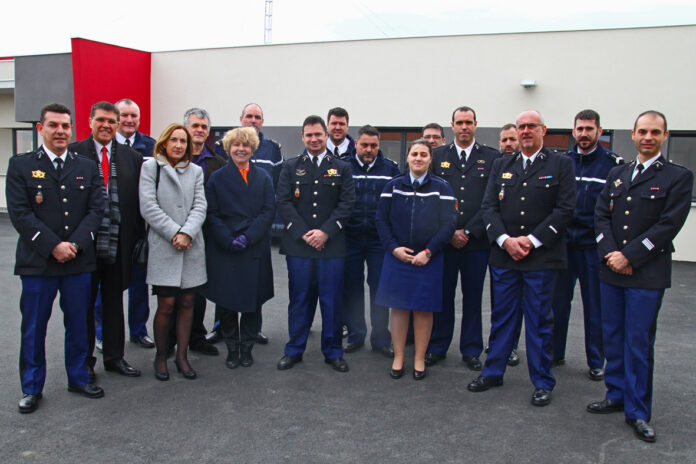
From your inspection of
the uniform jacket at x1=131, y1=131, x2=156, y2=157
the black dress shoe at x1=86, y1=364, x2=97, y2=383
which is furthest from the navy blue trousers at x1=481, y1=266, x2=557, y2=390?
the uniform jacket at x1=131, y1=131, x2=156, y2=157

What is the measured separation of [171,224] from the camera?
3988 millimetres

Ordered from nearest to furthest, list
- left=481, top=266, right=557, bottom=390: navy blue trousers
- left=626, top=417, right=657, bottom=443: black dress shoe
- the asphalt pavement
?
the asphalt pavement → left=626, top=417, right=657, bottom=443: black dress shoe → left=481, top=266, right=557, bottom=390: navy blue trousers

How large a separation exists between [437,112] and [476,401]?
8883 mm

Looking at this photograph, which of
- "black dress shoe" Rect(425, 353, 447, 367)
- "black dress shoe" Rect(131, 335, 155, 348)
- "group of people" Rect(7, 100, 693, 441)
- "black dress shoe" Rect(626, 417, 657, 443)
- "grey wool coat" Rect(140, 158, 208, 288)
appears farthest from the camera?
"black dress shoe" Rect(131, 335, 155, 348)

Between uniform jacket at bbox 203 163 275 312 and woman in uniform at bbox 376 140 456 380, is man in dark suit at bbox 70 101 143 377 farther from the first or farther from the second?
woman in uniform at bbox 376 140 456 380

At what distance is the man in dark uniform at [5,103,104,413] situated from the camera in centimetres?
348

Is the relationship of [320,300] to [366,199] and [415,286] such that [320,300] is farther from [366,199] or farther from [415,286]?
[366,199]

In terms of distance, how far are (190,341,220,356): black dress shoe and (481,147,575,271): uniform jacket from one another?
8.21 ft

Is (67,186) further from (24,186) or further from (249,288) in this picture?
(249,288)

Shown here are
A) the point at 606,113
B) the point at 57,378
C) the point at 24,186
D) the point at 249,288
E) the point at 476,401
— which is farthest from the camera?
the point at 606,113

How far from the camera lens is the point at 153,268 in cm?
404

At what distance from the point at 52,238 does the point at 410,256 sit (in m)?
2.48

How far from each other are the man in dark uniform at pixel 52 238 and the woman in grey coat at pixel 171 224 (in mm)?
381

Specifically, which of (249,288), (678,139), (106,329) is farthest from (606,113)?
(106,329)
